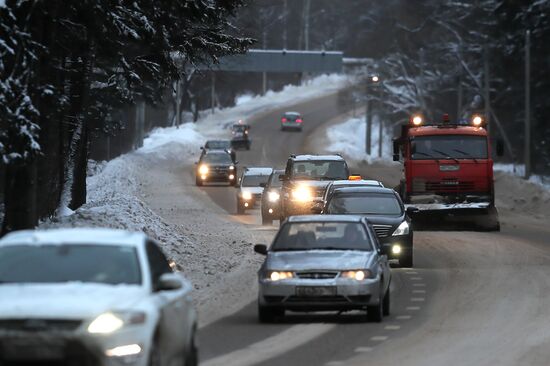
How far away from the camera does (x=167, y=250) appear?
1146 inches

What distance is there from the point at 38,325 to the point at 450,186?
29.0m

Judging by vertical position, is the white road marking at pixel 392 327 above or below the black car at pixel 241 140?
below

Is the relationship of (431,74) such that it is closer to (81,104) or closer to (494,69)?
(494,69)

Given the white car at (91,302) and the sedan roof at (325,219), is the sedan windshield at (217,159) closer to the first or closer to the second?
the sedan roof at (325,219)

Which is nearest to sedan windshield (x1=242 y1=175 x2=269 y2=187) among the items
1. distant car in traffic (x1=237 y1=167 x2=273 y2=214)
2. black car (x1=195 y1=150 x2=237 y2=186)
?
distant car in traffic (x1=237 y1=167 x2=273 y2=214)

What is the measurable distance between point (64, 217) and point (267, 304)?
35.5 ft

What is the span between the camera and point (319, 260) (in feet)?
62.0

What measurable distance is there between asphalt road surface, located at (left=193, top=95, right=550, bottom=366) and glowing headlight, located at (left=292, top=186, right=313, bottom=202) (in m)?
5.25

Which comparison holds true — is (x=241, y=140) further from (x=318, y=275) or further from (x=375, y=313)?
(x=318, y=275)

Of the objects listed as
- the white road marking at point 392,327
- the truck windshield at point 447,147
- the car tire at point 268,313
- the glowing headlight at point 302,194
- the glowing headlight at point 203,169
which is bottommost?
the white road marking at point 392,327

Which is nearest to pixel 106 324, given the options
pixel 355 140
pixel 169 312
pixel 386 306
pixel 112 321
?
pixel 112 321

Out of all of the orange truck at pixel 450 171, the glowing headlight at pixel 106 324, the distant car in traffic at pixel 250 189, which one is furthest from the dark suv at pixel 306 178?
the glowing headlight at pixel 106 324

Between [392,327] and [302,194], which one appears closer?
[392,327]

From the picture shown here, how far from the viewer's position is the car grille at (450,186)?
3897 cm
